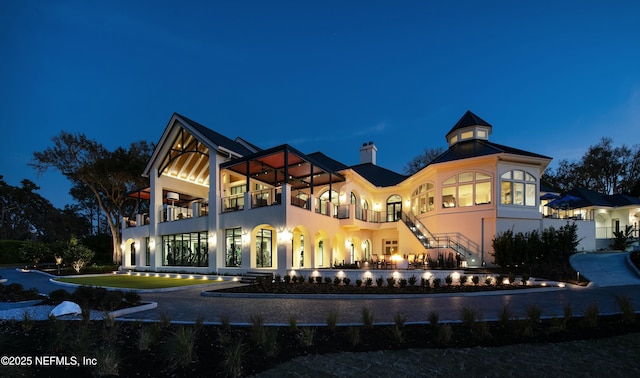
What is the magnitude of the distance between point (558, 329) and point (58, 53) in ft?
270

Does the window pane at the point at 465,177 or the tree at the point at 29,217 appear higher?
the window pane at the point at 465,177

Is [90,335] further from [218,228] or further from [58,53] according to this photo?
[58,53]

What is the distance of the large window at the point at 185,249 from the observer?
72.0 feet

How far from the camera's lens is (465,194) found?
856 inches

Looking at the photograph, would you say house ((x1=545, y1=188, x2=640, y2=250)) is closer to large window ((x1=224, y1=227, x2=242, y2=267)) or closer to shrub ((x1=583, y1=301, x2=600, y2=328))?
shrub ((x1=583, y1=301, x2=600, y2=328))

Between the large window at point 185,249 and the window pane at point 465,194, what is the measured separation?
16.6 m

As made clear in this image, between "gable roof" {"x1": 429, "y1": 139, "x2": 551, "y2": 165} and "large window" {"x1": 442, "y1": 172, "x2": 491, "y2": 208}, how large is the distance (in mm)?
1247

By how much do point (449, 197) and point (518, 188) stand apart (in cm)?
406

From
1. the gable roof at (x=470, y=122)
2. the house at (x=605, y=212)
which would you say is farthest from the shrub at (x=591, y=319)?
the house at (x=605, y=212)

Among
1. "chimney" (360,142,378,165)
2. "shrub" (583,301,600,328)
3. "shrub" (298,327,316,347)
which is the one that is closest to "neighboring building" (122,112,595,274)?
"chimney" (360,142,378,165)

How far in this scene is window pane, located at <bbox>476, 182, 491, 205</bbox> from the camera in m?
21.0

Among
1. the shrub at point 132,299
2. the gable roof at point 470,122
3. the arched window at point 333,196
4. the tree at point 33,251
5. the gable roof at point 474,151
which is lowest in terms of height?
the tree at point 33,251

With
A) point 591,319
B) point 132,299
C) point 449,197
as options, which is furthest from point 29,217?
point 591,319

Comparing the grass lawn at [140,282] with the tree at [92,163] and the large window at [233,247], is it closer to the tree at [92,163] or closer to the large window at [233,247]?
the large window at [233,247]
